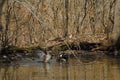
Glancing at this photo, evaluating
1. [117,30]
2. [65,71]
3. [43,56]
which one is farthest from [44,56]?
[117,30]

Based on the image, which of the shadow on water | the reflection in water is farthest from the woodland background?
the reflection in water

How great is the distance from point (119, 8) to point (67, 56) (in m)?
3.73

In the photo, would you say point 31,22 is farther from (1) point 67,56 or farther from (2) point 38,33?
(1) point 67,56

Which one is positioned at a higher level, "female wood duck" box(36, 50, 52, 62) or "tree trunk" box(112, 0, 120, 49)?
"tree trunk" box(112, 0, 120, 49)

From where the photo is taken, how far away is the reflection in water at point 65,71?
1439 centimetres

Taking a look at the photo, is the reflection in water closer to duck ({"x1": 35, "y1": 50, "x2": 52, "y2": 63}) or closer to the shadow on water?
the shadow on water

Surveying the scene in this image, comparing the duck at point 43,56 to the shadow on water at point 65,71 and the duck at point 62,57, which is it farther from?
the shadow on water at point 65,71

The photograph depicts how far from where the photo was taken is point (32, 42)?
890 inches

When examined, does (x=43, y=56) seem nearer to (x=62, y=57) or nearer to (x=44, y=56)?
(x=44, y=56)

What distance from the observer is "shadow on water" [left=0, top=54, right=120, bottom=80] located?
47.3ft

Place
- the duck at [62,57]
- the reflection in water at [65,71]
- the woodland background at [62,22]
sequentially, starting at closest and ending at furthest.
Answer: the reflection in water at [65,71]
the duck at [62,57]
the woodland background at [62,22]

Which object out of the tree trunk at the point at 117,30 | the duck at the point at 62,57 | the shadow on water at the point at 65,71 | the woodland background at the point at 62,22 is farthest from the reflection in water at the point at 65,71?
the woodland background at the point at 62,22

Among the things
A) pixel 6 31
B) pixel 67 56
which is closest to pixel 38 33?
pixel 6 31

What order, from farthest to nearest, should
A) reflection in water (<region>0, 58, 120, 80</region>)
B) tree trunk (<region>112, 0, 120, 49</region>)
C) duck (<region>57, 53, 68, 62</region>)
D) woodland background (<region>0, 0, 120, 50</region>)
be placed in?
1. woodland background (<region>0, 0, 120, 50</region>)
2. tree trunk (<region>112, 0, 120, 49</region>)
3. duck (<region>57, 53, 68, 62</region>)
4. reflection in water (<region>0, 58, 120, 80</region>)
